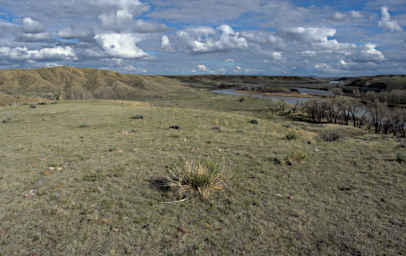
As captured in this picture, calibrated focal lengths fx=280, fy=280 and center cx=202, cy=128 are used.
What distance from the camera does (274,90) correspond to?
105m

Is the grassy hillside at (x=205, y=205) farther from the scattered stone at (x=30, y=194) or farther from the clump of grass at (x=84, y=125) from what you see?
the clump of grass at (x=84, y=125)

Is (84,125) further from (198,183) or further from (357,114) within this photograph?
(357,114)

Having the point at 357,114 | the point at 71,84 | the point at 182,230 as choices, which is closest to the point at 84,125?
the point at 182,230

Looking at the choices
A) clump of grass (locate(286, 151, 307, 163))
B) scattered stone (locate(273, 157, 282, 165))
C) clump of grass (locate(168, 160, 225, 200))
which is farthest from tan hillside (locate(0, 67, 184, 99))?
clump of grass (locate(168, 160, 225, 200))

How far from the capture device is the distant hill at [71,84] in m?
81.3

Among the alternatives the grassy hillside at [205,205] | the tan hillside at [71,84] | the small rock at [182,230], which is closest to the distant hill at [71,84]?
the tan hillside at [71,84]

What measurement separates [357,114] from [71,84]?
82222 mm

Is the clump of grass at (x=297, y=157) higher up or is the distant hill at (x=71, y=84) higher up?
the distant hill at (x=71, y=84)

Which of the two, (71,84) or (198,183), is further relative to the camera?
(71,84)

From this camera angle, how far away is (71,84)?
9069 centimetres

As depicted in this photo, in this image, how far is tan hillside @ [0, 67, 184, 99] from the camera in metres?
81.4

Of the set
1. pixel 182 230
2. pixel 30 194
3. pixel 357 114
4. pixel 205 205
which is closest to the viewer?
pixel 182 230

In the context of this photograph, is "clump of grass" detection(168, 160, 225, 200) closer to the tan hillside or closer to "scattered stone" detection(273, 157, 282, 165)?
"scattered stone" detection(273, 157, 282, 165)

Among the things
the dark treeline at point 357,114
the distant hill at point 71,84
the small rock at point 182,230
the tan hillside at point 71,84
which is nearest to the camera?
the small rock at point 182,230
